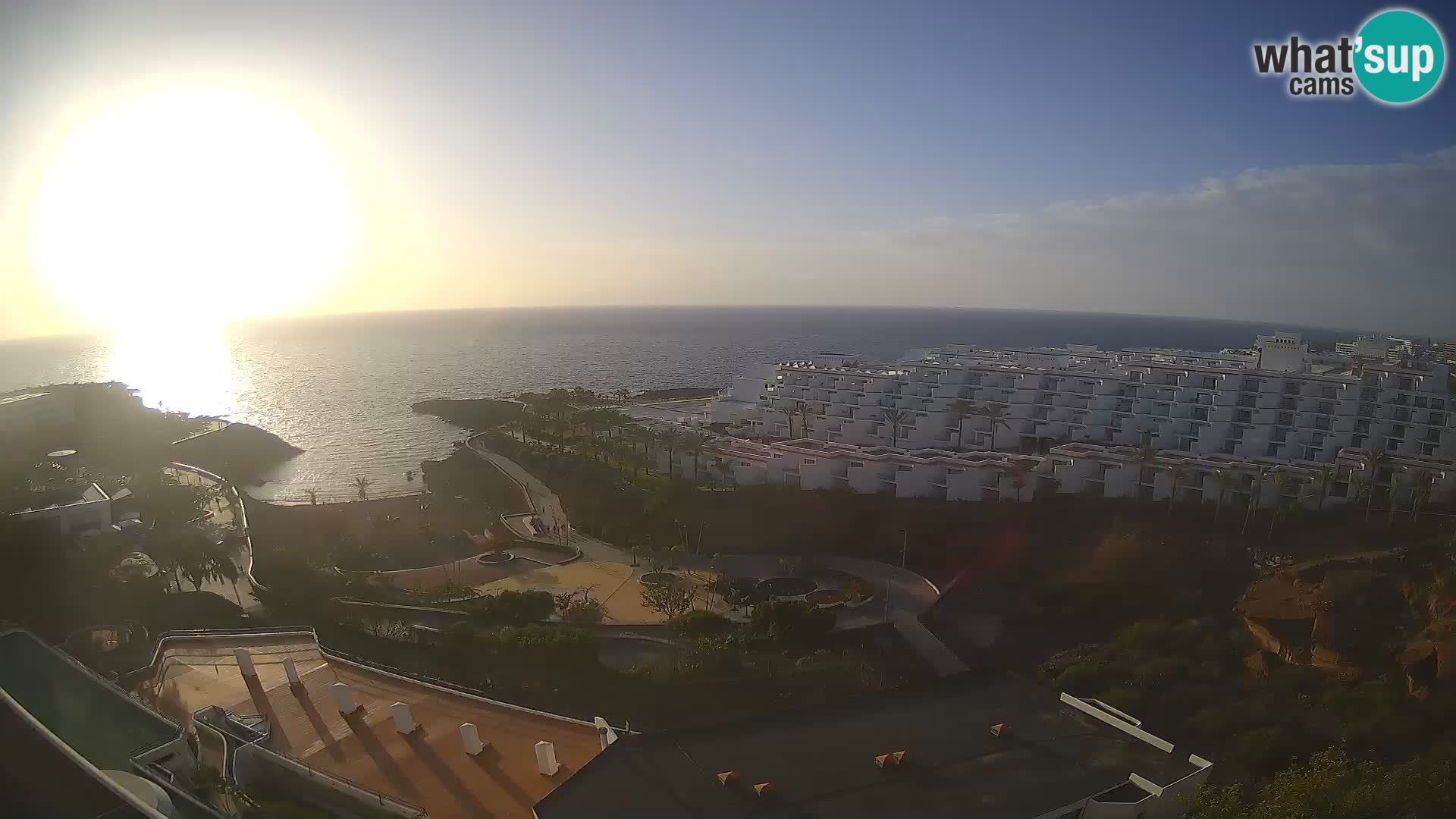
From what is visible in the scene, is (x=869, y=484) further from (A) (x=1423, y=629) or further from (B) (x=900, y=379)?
(A) (x=1423, y=629)

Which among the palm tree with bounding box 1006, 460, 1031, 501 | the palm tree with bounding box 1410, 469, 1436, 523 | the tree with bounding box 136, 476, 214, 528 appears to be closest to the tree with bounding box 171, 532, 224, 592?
the tree with bounding box 136, 476, 214, 528

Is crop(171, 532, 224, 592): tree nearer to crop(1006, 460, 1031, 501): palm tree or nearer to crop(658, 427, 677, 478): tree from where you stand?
crop(658, 427, 677, 478): tree

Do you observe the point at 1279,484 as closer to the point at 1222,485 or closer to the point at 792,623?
the point at 1222,485

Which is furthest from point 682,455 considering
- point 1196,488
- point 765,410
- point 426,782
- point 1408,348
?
point 1408,348

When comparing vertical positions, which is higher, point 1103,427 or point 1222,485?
point 1103,427

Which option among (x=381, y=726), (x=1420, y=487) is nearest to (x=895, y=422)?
(x=1420, y=487)

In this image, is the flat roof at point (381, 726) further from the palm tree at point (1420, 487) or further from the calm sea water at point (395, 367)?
the calm sea water at point (395, 367)
